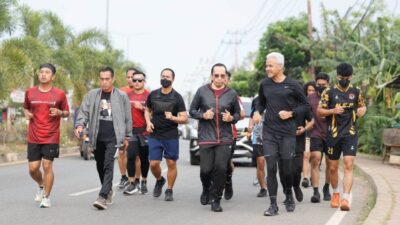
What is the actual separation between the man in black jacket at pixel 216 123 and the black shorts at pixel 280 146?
24.1 inches

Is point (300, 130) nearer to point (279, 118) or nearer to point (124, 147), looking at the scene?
point (279, 118)

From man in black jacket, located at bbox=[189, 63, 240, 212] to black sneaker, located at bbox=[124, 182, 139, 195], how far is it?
73.7 inches

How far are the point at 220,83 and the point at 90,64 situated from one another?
22.0m

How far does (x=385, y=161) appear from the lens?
18594 mm


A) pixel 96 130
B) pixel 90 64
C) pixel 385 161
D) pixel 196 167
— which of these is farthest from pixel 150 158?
pixel 90 64

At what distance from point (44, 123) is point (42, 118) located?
0.07 meters

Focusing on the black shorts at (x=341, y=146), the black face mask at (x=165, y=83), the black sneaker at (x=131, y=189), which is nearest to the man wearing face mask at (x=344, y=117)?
the black shorts at (x=341, y=146)

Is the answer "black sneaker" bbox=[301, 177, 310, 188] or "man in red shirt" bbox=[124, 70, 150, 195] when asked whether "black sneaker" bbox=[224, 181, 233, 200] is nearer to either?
"man in red shirt" bbox=[124, 70, 150, 195]

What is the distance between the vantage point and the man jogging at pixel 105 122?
955 cm

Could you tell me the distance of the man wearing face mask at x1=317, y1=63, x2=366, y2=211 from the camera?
929 cm

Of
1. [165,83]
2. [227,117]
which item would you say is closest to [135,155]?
[165,83]

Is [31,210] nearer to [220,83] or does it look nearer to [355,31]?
[220,83]

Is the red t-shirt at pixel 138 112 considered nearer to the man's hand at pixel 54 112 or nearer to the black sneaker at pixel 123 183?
the black sneaker at pixel 123 183

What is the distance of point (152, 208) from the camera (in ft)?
31.4
